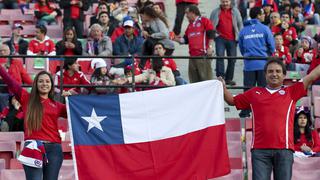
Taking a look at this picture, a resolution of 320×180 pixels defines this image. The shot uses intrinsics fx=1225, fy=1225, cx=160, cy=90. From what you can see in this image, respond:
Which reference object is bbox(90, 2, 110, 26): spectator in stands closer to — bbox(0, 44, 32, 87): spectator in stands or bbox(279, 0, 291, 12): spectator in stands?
bbox(279, 0, 291, 12): spectator in stands

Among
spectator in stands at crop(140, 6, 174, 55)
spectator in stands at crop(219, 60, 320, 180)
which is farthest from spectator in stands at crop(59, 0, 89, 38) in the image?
spectator in stands at crop(219, 60, 320, 180)

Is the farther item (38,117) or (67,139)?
(67,139)

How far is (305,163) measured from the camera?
1559 cm

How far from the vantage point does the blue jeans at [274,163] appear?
503 inches

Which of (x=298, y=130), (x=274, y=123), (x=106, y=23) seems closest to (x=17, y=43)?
(x=106, y=23)

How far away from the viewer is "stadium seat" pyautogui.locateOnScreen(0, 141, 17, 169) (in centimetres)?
1585

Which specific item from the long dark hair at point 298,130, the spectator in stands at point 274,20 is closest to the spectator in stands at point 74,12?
the spectator in stands at point 274,20

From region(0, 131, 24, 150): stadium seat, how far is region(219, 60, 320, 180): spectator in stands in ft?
13.5

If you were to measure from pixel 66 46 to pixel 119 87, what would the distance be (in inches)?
94.3

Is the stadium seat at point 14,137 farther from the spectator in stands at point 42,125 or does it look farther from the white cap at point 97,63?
the spectator in stands at point 42,125

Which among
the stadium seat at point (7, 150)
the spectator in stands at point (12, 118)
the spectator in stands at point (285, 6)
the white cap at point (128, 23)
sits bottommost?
the stadium seat at point (7, 150)

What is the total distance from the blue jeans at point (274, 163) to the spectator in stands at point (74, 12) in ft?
31.6

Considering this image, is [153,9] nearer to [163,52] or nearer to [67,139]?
[163,52]

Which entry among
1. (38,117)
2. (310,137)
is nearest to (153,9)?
(310,137)
